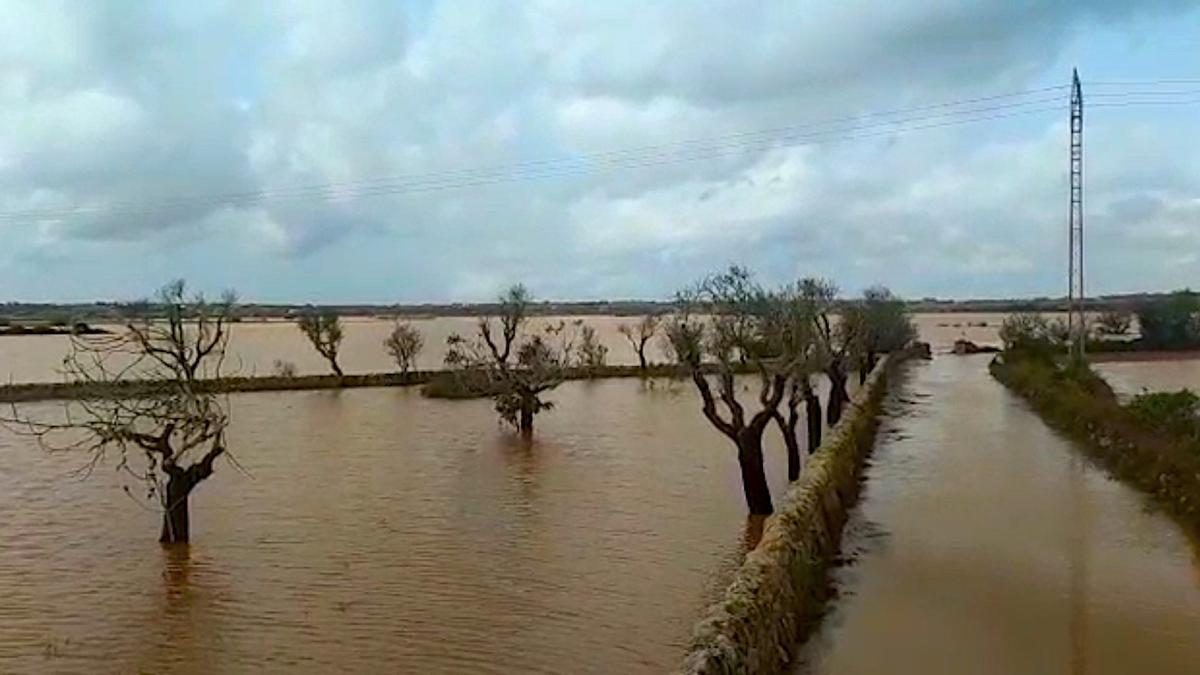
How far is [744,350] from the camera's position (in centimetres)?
2198

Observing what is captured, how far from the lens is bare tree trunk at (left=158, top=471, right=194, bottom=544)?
17.5 m

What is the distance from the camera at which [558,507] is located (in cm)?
2023

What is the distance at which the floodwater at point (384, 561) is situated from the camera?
11.9 m

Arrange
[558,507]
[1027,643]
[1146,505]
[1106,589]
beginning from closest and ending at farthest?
[1027,643], [1106,589], [1146,505], [558,507]

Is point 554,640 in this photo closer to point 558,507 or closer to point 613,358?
point 558,507

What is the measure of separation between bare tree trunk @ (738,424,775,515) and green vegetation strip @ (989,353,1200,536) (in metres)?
6.08

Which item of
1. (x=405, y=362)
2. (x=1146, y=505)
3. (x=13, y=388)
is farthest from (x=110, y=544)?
(x=405, y=362)

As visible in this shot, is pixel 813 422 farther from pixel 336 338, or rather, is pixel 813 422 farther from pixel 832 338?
pixel 336 338

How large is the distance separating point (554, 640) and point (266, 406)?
32587mm

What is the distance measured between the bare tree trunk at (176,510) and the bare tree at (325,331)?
36.3 meters

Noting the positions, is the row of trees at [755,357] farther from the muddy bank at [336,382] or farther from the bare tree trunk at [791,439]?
the muddy bank at [336,382]

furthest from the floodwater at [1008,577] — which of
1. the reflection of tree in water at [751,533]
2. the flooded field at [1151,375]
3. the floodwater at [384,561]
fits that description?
the flooded field at [1151,375]

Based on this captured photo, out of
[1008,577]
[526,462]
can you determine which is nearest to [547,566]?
A: [1008,577]

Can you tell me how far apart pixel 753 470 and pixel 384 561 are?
243 inches
